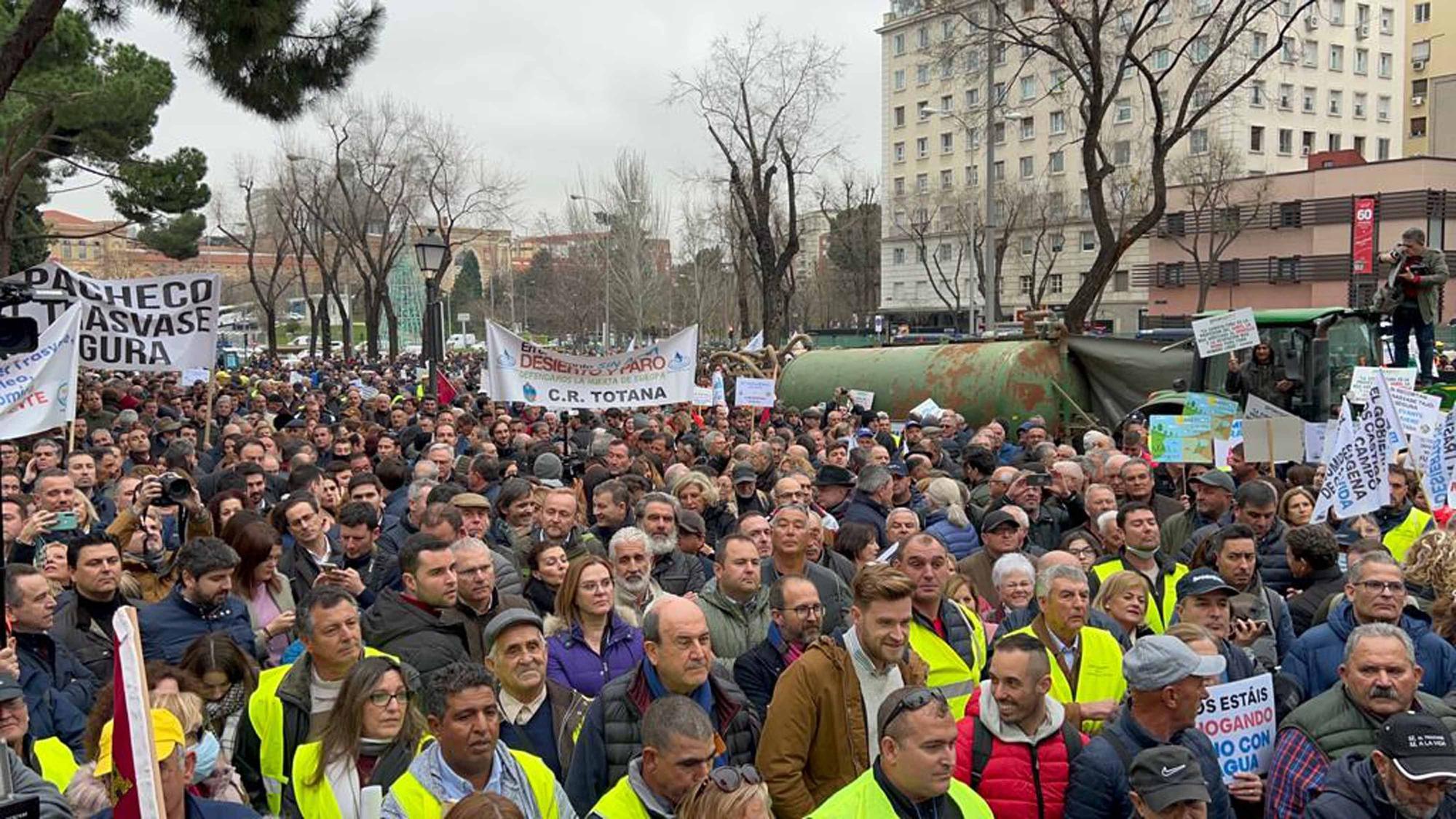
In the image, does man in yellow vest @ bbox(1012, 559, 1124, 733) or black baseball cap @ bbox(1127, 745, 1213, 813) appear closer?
black baseball cap @ bbox(1127, 745, 1213, 813)

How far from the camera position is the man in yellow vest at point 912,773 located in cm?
377

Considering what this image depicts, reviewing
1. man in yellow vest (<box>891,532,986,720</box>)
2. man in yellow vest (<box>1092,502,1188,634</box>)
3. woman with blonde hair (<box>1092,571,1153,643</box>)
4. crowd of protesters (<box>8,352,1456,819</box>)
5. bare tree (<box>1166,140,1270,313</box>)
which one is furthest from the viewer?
bare tree (<box>1166,140,1270,313</box>)

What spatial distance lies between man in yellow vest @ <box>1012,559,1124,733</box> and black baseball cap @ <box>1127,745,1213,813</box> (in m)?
0.99

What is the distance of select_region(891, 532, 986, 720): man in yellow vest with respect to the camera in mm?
5340

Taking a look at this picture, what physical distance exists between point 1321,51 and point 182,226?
6117 cm

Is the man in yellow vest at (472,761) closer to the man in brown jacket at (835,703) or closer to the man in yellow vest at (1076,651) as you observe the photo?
the man in brown jacket at (835,703)

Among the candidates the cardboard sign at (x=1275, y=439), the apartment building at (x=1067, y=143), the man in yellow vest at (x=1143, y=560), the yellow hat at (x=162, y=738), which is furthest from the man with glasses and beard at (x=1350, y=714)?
the apartment building at (x=1067, y=143)

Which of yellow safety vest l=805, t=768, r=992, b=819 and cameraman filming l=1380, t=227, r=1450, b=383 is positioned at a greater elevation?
cameraman filming l=1380, t=227, r=1450, b=383

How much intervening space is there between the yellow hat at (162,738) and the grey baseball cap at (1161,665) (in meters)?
3.02

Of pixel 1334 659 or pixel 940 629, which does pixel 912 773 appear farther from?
pixel 1334 659

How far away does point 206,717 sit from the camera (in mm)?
4832

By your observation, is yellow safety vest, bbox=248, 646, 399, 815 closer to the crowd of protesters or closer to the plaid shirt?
the crowd of protesters

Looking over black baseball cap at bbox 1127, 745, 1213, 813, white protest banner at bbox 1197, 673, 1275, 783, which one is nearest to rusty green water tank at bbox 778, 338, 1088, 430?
white protest banner at bbox 1197, 673, 1275, 783

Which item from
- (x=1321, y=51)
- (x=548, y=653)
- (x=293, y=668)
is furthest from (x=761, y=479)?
(x=1321, y=51)
